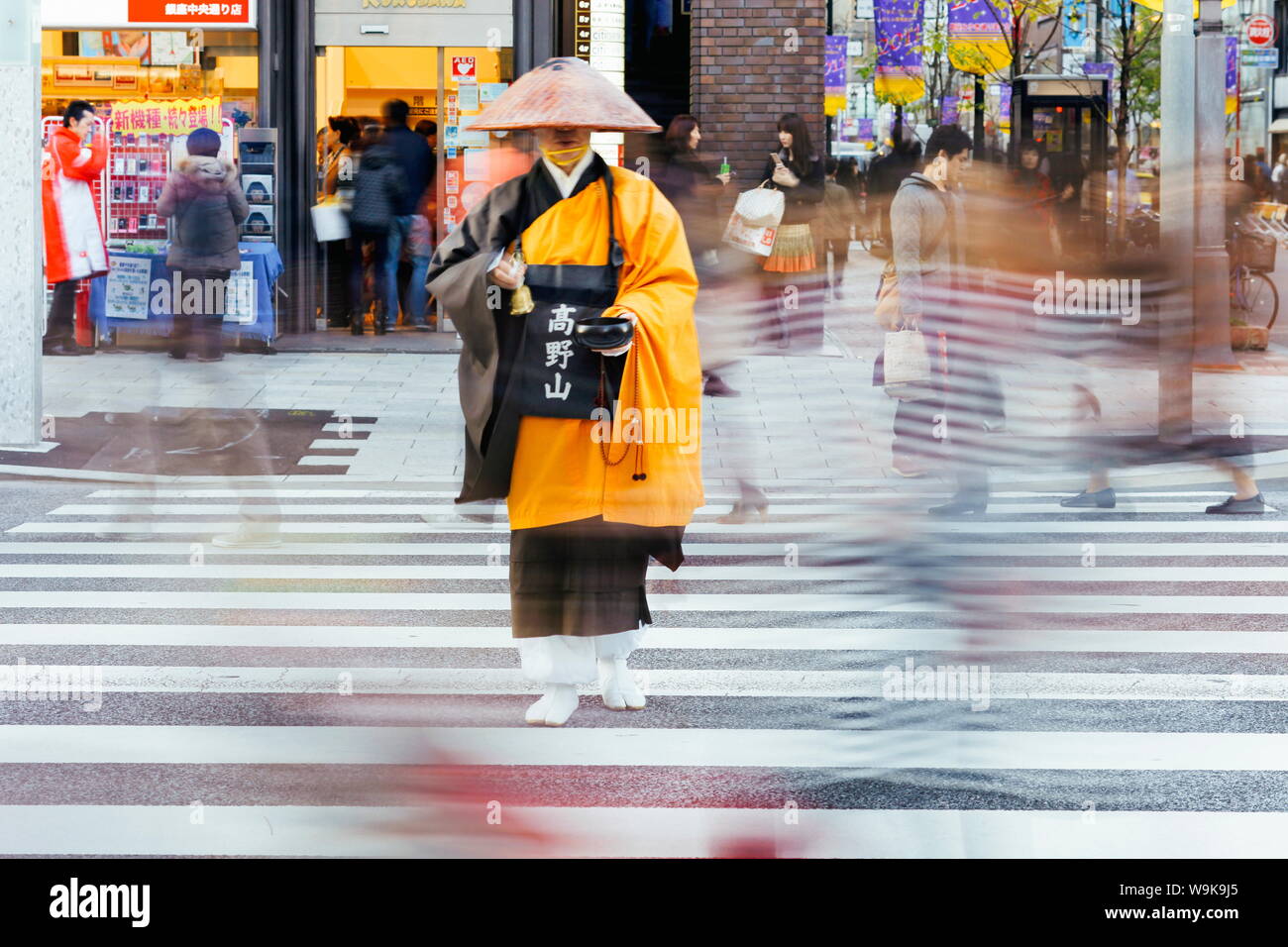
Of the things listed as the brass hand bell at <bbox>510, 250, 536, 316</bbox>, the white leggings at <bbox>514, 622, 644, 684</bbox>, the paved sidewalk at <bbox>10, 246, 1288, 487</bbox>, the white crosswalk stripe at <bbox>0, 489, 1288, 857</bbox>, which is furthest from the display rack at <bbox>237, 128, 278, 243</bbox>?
the brass hand bell at <bbox>510, 250, 536, 316</bbox>

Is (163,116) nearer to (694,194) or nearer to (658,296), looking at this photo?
(694,194)

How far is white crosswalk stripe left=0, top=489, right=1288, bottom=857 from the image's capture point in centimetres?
312

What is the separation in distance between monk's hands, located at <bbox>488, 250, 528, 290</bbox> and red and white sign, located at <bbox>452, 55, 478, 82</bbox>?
518 inches

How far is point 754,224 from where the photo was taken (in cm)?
1002

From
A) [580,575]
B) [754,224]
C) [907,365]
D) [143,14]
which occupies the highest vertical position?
[143,14]

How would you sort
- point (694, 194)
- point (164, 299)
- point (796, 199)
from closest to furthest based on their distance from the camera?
1. point (694, 194)
2. point (796, 199)
3. point (164, 299)

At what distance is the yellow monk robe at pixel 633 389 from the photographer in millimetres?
4934

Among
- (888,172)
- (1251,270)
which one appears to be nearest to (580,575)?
(888,172)

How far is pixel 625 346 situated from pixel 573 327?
0.26 meters

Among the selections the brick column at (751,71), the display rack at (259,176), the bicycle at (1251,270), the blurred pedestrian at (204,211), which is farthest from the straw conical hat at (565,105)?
the bicycle at (1251,270)

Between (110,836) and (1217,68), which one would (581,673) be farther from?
(1217,68)

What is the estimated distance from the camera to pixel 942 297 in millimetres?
2666
